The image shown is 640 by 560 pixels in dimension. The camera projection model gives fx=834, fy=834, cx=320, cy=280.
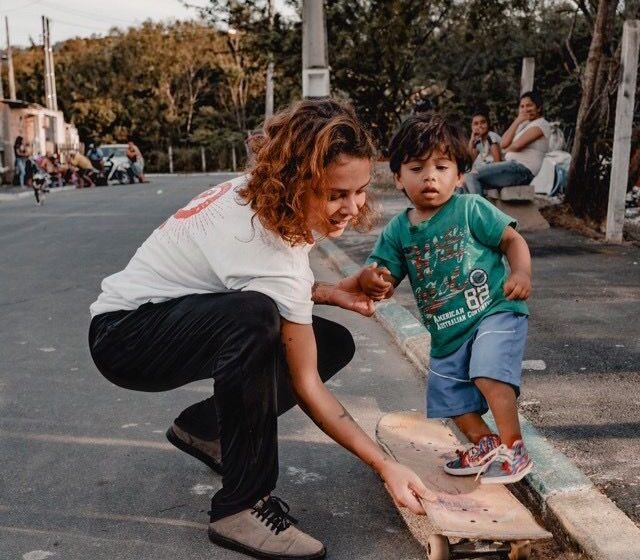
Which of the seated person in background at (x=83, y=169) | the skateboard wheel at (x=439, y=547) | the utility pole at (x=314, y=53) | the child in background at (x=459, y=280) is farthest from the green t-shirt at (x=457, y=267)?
the seated person in background at (x=83, y=169)

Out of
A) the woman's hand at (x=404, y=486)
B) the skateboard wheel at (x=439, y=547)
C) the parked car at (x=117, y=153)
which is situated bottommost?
the parked car at (x=117, y=153)

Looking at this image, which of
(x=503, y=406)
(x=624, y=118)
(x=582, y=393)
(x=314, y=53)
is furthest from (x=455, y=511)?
(x=314, y=53)

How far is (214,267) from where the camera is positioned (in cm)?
251

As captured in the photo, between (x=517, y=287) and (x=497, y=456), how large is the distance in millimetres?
560

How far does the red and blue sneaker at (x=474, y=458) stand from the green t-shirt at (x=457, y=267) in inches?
13.8

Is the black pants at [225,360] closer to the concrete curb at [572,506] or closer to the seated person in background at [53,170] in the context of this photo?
the concrete curb at [572,506]

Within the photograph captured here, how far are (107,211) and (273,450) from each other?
45.5 feet

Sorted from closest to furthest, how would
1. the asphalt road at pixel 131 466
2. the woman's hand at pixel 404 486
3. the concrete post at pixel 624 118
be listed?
the woman's hand at pixel 404 486
the asphalt road at pixel 131 466
the concrete post at pixel 624 118

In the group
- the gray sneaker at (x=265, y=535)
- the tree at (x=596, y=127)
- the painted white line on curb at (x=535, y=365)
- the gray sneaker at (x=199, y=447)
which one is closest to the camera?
the gray sneaker at (x=265, y=535)

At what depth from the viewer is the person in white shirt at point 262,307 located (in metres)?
2.39

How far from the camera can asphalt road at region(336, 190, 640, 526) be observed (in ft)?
9.77

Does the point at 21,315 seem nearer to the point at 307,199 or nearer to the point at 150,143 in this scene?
the point at 307,199

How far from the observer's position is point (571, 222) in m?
9.93

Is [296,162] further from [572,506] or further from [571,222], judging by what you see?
[571,222]
